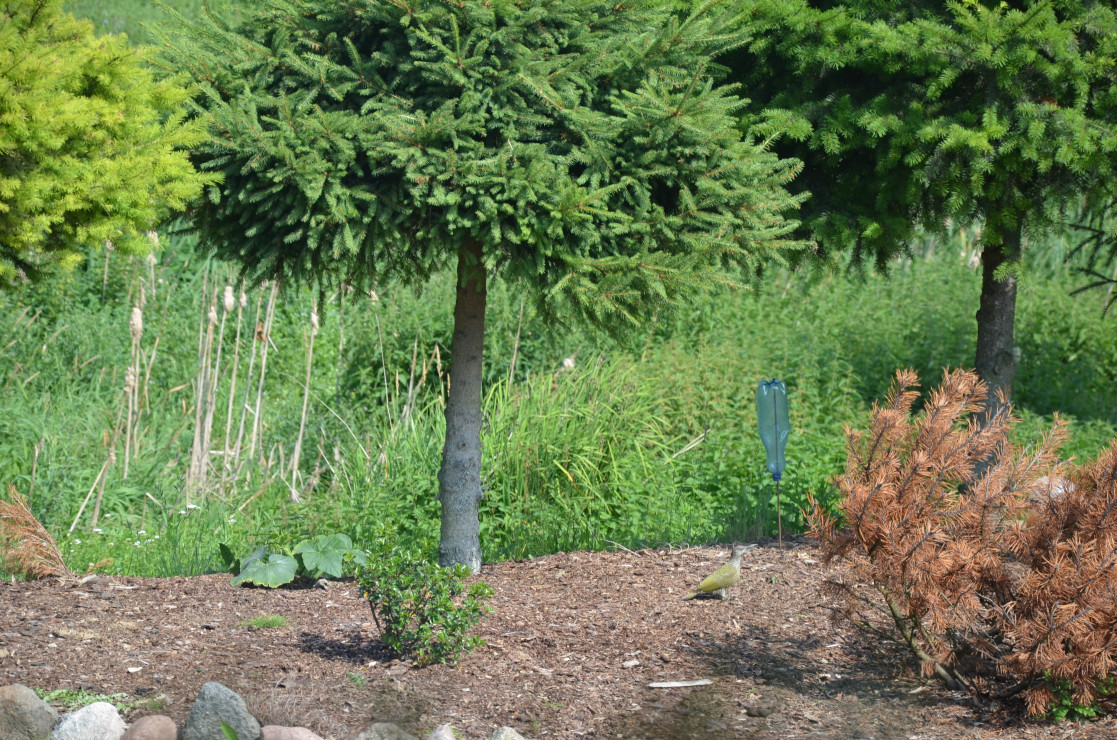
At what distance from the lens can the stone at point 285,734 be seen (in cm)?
311

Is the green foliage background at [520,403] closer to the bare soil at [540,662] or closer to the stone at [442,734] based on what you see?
the bare soil at [540,662]

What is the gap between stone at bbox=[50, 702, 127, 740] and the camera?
125 inches

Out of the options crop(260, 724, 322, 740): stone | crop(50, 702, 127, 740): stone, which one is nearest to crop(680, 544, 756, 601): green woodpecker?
crop(260, 724, 322, 740): stone

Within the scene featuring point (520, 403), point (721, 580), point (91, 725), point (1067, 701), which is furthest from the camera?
point (520, 403)

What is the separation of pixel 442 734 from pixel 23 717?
1.42 m

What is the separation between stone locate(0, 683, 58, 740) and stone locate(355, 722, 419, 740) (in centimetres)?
106

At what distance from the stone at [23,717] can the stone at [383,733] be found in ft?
3.49

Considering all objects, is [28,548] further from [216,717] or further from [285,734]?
[285,734]

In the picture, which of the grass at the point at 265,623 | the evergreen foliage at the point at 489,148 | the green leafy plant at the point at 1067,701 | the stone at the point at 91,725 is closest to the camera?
the stone at the point at 91,725

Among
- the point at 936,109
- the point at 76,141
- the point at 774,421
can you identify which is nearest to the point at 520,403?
the point at 774,421

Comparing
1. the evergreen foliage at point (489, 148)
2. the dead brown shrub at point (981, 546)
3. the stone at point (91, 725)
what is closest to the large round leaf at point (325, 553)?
the evergreen foliage at point (489, 148)

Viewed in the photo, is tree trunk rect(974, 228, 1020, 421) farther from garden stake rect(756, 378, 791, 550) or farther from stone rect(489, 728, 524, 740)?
stone rect(489, 728, 524, 740)

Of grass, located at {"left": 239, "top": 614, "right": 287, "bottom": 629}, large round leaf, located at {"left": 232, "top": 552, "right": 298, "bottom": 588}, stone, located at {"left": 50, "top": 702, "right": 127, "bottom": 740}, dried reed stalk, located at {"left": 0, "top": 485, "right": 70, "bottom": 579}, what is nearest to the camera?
stone, located at {"left": 50, "top": 702, "right": 127, "bottom": 740}

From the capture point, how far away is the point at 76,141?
355 cm
